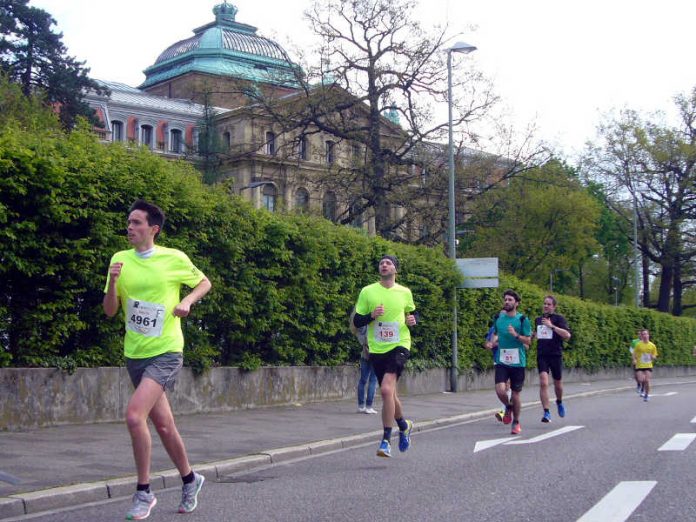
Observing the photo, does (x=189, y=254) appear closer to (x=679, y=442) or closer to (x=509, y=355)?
(x=509, y=355)

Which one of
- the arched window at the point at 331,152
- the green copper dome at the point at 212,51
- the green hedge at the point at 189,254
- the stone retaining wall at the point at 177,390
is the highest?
the green copper dome at the point at 212,51

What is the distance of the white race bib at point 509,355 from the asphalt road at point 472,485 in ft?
3.56

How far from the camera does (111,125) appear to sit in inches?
3051

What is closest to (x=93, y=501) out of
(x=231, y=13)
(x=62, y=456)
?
(x=62, y=456)

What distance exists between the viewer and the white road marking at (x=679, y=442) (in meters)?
11.6

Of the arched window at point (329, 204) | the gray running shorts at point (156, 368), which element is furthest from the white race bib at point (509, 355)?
the arched window at point (329, 204)

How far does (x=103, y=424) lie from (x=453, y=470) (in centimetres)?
546

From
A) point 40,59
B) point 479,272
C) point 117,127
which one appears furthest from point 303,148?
point 117,127

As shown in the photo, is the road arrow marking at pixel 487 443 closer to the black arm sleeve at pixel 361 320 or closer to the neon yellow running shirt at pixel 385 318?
the neon yellow running shirt at pixel 385 318

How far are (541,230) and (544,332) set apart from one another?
131 feet

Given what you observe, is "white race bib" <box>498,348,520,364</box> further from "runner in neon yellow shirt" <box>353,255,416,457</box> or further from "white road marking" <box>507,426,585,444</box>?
"runner in neon yellow shirt" <box>353,255,416,457</box>

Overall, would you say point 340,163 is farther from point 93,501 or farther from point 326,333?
point 93,501

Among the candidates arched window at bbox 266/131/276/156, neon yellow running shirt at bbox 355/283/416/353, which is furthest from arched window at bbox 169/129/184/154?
neon yellow running shirt at bbox 355/283/416/353

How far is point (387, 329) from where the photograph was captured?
10672mm
